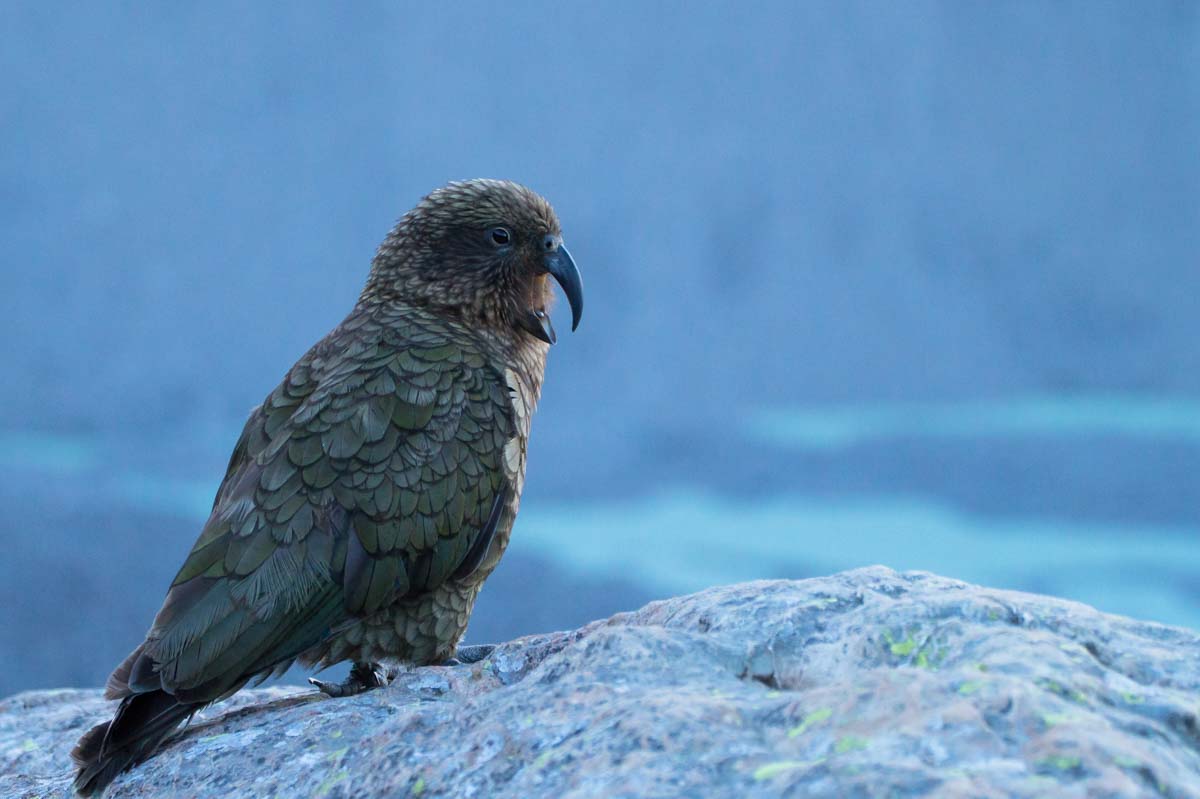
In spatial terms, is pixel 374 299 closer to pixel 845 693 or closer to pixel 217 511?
pixel 217 511

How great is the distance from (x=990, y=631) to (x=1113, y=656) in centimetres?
26

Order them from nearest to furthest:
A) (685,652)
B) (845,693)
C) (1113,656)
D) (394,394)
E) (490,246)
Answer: (845,693) < (1113,656) < (685,652) < (394,394) < (490,246)

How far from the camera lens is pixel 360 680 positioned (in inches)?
152

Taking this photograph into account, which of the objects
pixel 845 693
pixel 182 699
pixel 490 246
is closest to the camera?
pixel 845 693

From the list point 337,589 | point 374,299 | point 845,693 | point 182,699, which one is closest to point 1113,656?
point 845,693

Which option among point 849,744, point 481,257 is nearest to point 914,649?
point 849,744

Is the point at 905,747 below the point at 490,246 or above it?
below

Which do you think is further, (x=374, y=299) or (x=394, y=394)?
(x=374, y=299)

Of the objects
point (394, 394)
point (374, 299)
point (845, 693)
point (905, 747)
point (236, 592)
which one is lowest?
point (905, 747)

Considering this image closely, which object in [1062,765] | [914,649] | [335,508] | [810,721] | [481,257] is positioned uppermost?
[481,257]

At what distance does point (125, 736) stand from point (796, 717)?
2.20 metres

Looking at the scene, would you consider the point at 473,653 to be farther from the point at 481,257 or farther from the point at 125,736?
the point at 481,257

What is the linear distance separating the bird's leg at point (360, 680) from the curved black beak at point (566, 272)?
1640 millimetres

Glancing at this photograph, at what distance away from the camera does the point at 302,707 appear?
3434 millimetres
